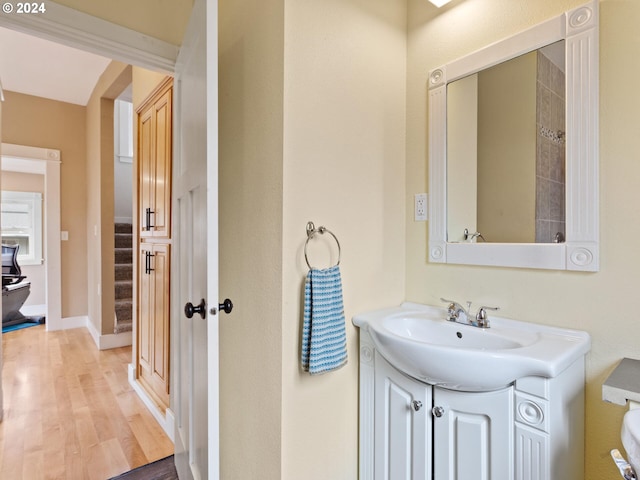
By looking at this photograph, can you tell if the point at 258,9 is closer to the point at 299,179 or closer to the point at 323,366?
the point at 299,179

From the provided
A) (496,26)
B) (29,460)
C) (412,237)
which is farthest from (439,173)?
(29,460)

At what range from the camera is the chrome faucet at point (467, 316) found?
121cm

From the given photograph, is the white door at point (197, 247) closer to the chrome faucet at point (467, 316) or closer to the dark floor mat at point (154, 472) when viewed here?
the dark floor mat at point (154, 472)

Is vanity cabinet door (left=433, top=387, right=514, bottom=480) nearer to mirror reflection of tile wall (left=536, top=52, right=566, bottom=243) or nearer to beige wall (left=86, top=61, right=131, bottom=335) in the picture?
mirror reflection of tile wall (left=536, top=52, right=566, bottom=243)

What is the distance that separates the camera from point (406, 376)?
1.14m

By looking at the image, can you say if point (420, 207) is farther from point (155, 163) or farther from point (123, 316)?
point (123, 316)

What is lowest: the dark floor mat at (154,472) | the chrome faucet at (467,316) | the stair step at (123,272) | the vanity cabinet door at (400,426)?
the dark floor mat at (154,472)

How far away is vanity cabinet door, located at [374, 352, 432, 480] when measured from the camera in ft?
3.59

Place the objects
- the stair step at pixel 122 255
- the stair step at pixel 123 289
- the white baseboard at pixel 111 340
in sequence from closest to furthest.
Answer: the white baseboard at pixel 111 340, the stair step at pixel 123 289, the stair step at pixel 122 255

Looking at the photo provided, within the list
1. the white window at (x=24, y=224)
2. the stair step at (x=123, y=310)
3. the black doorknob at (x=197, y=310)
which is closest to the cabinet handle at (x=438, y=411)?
the black doorknob at (x=197, y=310)

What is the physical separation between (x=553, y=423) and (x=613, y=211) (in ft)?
2.14

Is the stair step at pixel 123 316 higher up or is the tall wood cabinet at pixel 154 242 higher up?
the tall wood cabinet at pixel 154 242

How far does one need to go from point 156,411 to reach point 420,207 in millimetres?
2062

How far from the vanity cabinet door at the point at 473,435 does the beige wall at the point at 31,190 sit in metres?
6.00
